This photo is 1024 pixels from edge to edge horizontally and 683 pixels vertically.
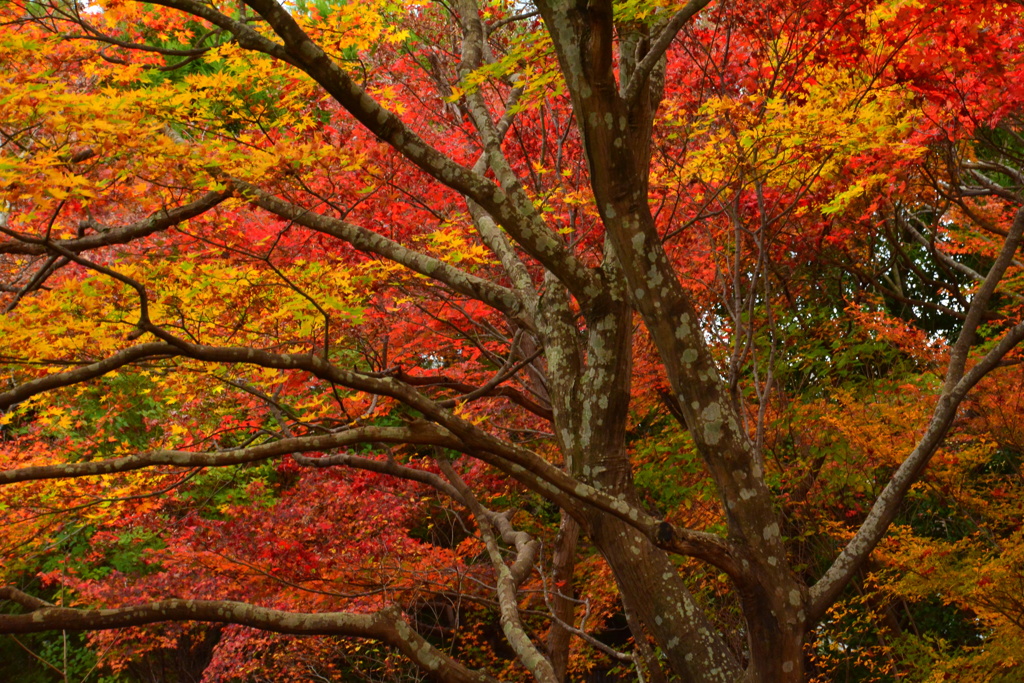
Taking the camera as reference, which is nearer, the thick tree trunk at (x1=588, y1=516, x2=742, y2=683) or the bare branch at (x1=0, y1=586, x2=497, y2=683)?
the bare branch at (x1=0, y1=586, x2=497, y2=683)

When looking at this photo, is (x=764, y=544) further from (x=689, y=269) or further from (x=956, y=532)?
(x=956, y=532)

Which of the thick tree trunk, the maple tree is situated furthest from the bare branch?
the thick tree trunk

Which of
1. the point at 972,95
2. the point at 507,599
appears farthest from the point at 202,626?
the point at 972,95

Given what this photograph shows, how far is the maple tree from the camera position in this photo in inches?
141

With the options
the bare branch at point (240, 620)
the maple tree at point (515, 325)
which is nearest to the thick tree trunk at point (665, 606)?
the maple tree at point (515, 325)

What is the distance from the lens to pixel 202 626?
40.5 feet

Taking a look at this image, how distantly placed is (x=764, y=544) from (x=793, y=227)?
7293 mm

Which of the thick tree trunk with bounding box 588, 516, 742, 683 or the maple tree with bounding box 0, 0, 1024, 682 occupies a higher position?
the maple tree with bounding box 0, 0, 1024, 682

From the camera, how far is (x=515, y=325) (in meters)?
6.93

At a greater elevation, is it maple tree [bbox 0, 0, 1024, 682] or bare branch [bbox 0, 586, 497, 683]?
maple tree [bbox 0, 0, 1024, 682]

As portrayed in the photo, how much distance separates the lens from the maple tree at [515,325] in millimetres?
3590

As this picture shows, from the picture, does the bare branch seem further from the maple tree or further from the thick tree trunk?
the thick tree trunk

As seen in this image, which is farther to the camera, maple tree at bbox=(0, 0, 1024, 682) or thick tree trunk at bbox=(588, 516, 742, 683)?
thick tree trunk at bbox=(588, 516, 742, 683)

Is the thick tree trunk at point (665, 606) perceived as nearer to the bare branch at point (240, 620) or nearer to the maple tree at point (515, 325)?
the maple tree at point (515, 325)
